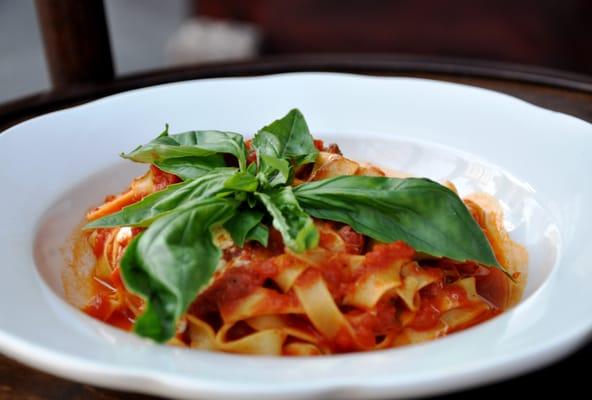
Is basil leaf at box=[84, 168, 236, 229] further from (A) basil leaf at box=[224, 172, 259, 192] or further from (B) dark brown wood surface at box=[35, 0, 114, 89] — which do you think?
(B) dark brown wood surface at box=[35, 0, 114, 89]

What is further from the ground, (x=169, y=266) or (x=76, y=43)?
(x=76, y=43)

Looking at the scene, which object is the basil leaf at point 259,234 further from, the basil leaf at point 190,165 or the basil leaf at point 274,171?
the basil leaf at point 190,165

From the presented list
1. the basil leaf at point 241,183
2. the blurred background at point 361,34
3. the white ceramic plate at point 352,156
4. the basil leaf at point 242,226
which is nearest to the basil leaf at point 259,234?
the basil leaf at point 242,226

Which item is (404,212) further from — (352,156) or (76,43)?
(76,43)

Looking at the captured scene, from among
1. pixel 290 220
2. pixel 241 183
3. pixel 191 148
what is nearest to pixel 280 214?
pixel 290 220

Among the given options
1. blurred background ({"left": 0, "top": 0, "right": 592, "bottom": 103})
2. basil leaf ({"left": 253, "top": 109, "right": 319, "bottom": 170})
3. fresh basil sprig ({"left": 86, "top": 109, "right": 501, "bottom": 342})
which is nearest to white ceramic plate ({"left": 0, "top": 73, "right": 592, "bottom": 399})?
fresh basil sprig ({"left": 86, "top": 109, "right": 501, "bottom": 342})
